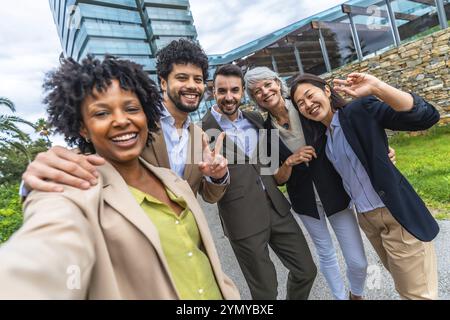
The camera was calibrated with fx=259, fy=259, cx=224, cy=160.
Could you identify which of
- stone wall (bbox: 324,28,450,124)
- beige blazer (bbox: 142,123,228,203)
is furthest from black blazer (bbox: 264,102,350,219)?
stone wall (bbox: 324,28,450,124)

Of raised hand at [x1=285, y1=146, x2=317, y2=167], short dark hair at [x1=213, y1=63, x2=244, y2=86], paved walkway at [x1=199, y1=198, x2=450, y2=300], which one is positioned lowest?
paved walkway at [x1=199, y1=198, x2=450, y2=300]

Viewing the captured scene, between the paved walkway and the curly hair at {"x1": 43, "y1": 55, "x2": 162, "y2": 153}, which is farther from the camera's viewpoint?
the paved walkway

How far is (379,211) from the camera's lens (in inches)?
73.4

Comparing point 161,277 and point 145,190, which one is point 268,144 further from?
point 161,277

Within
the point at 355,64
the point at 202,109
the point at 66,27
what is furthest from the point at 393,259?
the point at 66,27

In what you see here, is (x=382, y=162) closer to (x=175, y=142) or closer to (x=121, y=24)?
(x=175, y=142)

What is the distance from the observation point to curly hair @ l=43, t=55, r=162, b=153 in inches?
45.6

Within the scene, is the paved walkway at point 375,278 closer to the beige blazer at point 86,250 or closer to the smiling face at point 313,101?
the smiling face at point 313,101

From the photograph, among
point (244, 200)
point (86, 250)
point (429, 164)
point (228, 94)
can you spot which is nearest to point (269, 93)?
point (228, 94)

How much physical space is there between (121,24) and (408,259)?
60149mm

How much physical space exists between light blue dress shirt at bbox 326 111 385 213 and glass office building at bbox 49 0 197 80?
48.5 meters

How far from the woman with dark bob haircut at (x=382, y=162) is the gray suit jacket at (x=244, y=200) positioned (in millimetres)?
652

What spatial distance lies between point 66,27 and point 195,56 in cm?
6434

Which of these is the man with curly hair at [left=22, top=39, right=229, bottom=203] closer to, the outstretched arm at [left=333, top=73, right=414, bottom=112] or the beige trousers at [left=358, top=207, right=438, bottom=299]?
the outstretched arm at [left=333, top=73, right=414, bottom=112]
